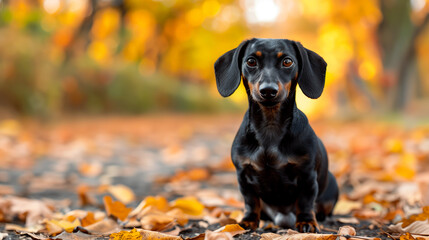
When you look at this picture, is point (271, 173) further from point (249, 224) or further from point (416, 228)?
point (416, 228)

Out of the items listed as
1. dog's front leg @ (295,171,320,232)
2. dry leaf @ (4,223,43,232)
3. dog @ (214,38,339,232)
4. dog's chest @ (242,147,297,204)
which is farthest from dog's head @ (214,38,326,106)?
dry leaf @ (4,223,43,232)

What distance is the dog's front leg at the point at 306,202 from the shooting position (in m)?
2.19

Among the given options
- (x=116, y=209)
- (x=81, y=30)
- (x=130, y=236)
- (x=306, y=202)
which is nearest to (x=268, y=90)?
(x=306, y=202)

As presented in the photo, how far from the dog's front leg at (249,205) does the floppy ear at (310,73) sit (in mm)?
580

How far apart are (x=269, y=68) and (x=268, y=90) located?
0.66ft

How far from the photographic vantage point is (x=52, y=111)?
35.7 ft

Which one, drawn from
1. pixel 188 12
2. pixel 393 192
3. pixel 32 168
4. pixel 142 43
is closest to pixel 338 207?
pixel 393 192

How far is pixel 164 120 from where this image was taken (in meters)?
15.4

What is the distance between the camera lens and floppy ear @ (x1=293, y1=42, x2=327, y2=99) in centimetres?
226

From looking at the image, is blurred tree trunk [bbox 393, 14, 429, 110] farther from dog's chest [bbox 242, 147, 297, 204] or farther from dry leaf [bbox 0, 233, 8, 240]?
dry leaf [bbox 0, 233, 8, 240]

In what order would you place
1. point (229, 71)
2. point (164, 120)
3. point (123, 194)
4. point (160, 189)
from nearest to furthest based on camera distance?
point (229, 71) < point (123, 194) < point (160, 189) < point (164, 120)

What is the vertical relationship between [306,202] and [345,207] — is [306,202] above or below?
above

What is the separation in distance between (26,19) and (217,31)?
1632 cm

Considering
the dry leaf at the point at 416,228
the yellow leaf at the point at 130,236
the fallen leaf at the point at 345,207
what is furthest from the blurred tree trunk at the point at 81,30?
the dry leaf at the point at 416,228
